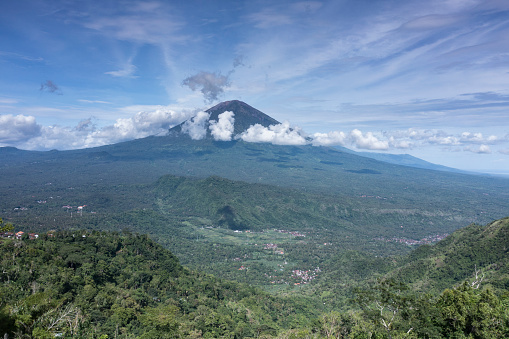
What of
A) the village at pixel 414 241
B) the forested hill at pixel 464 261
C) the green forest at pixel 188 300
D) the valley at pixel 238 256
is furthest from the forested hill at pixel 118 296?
the village at pixel 414 241

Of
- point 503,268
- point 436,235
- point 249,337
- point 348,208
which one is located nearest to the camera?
point 249,337

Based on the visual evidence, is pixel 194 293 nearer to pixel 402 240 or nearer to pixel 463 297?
pixel 463 297

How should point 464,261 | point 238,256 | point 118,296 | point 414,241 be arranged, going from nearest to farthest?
point 118,296, point 464,261, point 238,256, point 414,241

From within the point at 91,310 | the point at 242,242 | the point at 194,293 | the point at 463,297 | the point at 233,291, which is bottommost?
the point at 242,242

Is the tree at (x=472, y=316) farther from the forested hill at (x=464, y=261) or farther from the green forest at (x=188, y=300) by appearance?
the forested hill at (x=464, y=261)

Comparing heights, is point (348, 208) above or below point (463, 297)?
below

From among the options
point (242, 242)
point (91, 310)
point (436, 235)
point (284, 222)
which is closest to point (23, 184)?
point (242, 242)

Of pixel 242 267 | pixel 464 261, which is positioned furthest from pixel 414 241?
pixel 242 267

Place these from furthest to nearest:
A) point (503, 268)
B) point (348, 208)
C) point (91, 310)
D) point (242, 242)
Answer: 1. point (348, 208)
2. point (242, 242)
3. point (503, 268)
4. point (91, 310)

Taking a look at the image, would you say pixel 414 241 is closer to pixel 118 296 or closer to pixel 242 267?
pixel 242 267
